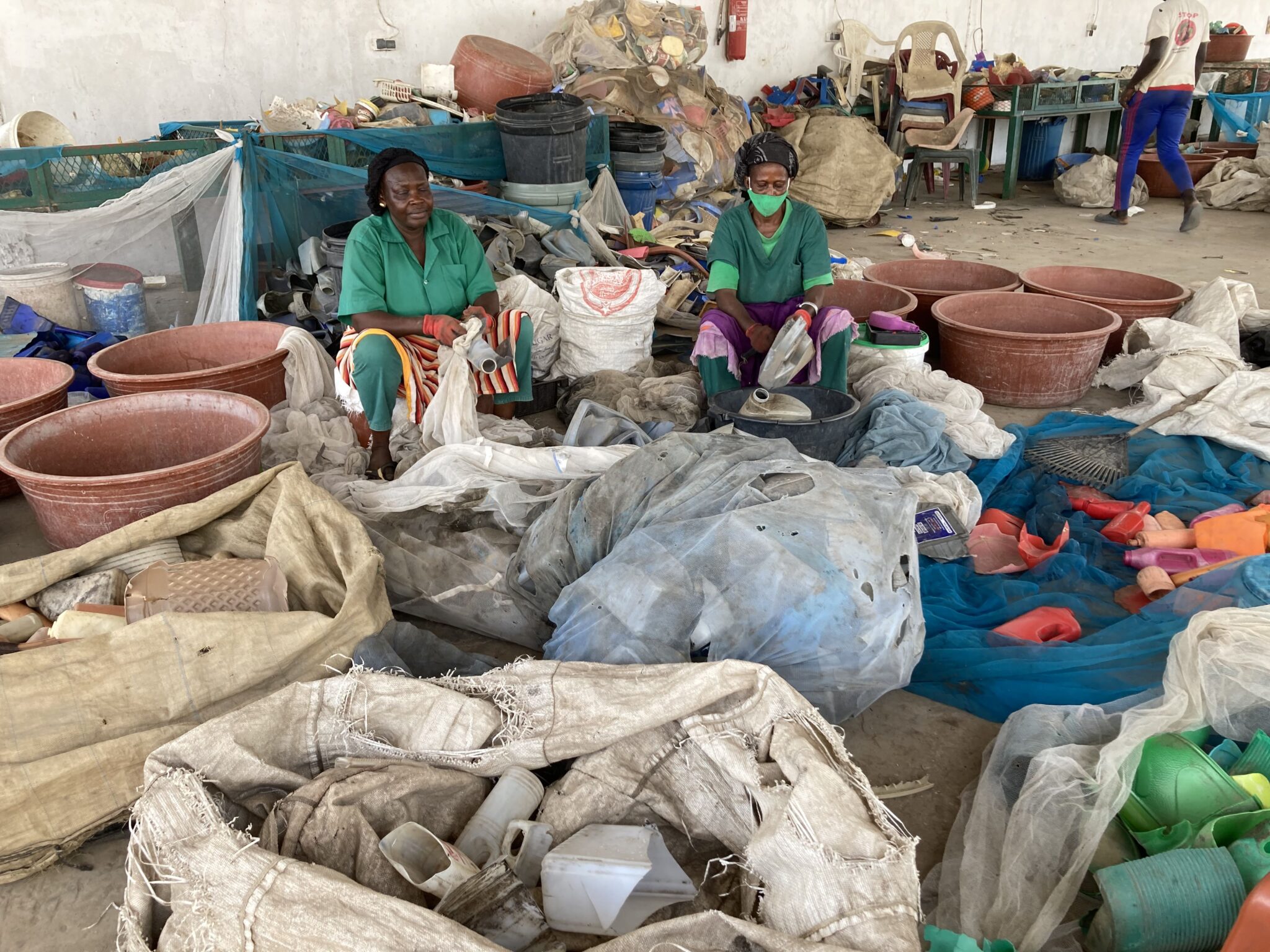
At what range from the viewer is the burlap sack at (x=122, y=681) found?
5.72 feet

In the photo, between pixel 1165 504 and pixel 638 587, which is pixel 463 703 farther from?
pixel 1165 504

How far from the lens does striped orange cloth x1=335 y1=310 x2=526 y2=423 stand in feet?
10.8

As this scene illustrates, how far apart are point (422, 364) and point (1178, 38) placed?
648 cm

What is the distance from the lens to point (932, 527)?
2.77 meters

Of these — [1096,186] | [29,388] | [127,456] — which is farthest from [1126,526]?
[1096,186]

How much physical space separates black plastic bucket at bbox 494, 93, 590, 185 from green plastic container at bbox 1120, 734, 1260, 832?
4596 mm

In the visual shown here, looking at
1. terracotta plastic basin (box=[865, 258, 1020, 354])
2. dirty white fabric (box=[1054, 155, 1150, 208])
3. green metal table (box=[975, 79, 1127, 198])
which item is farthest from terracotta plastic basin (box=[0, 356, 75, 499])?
dirty white fabric (box=[1054, 155, 1150, 208])

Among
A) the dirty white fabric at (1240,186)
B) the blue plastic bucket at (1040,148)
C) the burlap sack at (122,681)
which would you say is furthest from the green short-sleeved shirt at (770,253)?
the blue plastic bucket at (1040,148)

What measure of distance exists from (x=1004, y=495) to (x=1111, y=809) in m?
1.73

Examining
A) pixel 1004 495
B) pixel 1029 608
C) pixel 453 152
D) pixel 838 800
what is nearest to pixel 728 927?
pixel 838 800

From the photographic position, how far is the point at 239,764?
1.66 m

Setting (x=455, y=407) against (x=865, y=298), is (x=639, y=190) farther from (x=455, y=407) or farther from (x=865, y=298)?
(x=455, y=407)

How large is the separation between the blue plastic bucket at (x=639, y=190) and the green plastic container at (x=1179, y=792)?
518 cm

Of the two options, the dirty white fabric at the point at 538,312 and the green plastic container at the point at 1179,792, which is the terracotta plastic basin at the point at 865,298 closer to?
the dirty white fabric at the point at 538,312
